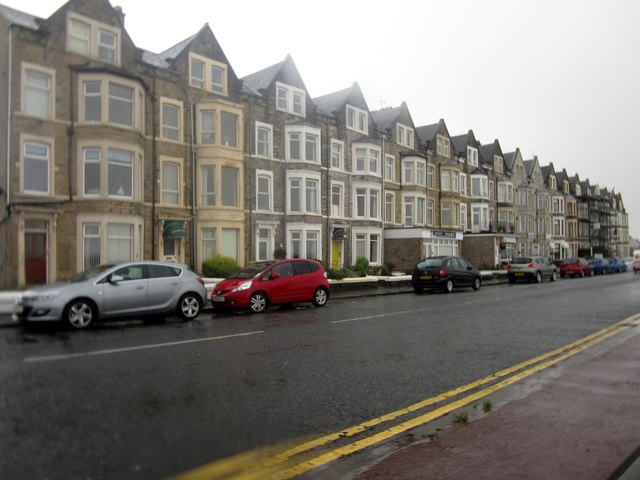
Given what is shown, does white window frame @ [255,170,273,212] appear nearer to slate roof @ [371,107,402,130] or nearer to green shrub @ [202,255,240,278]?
green shrub @ [202,255,240,278]

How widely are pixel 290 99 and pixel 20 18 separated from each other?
14475 mm

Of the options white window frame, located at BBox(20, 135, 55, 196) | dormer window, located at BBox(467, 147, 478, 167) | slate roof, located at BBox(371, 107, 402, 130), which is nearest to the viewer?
white window frame, located at BBox(20, 135, 55, 196)

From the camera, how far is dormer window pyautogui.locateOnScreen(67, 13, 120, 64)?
21406mm

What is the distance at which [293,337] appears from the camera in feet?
33.2

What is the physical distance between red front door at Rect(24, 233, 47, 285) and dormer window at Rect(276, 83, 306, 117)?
15441 millimetres

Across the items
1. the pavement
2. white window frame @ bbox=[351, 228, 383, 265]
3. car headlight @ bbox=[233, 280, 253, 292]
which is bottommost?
the pavement

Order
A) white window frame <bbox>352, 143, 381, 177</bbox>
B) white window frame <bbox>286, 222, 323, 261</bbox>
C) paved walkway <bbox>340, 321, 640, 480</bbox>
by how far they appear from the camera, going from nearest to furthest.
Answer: paved walkway <bbox>340, 321, 640, 480</bbox>
white window frame <bbox>286, 222, 323, 261</bbox>
white window frame <bbox>352, 143, 381, 177</bbox>

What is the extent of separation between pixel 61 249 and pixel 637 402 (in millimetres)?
20818

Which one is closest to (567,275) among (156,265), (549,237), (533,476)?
(549,237)

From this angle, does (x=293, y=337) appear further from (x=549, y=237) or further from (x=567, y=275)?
(x=549, y=237)

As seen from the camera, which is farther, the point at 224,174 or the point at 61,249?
the point at 224,174

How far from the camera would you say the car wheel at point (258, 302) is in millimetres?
14883

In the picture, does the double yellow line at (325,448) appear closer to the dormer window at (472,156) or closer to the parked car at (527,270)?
the parked car at (527,270)

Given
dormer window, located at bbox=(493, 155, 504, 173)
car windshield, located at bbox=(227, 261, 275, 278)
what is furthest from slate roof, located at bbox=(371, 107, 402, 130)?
car windshield, located at bbox=(227, 261, 275, 278)
